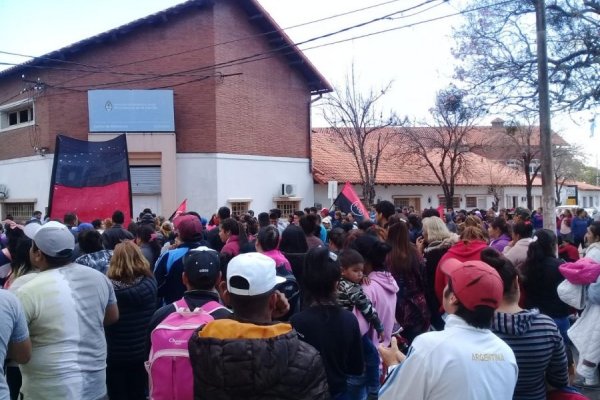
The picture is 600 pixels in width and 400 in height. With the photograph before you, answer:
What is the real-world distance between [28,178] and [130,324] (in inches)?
748

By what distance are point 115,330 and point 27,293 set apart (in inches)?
43.1

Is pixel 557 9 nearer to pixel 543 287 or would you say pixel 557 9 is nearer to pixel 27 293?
pixel 543 287

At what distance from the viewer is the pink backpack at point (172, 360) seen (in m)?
2.86

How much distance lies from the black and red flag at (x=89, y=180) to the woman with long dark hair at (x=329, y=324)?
19.8 ft

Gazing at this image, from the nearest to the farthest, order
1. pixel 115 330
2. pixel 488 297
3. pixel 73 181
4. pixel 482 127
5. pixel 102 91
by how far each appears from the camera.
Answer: pixel 488 297
pixel 115 330
pixel 73 181
pixel 102 91
pixel 482 127

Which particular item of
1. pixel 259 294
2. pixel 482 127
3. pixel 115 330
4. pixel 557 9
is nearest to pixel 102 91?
pixel 557 9

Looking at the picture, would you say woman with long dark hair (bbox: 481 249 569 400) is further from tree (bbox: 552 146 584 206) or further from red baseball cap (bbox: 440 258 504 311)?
tree (bbox: 552 146 584 206)

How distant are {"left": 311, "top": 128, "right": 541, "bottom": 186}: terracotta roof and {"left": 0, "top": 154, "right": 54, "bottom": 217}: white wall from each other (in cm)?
1067

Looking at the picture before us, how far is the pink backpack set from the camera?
2.86 metres

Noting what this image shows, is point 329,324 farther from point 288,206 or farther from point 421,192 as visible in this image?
point 421,192

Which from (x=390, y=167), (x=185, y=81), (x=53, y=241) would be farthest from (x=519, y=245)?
(x=390, y=167)

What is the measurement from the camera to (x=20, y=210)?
2181cm

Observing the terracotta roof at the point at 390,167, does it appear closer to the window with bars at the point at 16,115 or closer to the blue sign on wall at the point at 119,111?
the blue sign on wall at the point at 119,111

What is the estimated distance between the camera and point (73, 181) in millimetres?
8750
